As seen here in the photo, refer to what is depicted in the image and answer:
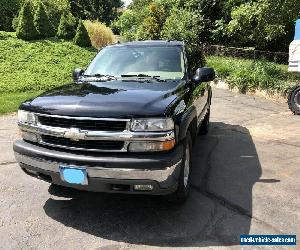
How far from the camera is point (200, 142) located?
24.0 feet

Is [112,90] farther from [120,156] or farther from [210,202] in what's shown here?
[210,202]

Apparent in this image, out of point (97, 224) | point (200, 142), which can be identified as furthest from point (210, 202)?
point (200, 142)

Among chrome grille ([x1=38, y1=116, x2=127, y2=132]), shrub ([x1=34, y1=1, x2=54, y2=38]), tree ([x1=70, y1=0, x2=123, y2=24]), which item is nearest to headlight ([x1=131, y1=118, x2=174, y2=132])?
chrome grille ([x1=38, y1=116, x2=127, y2=132])

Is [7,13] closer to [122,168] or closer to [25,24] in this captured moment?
[25,24]

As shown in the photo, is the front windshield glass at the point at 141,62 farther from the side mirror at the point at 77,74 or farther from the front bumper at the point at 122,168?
the front bumper at the point at 122,168

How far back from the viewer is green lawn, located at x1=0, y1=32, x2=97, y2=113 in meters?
12.8

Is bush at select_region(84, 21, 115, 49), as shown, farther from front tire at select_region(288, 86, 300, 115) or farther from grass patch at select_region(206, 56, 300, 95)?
front tire at select_region(288, 86, 300, 115)

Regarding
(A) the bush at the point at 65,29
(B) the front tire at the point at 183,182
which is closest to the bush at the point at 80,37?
(A) the bush at the point at 65,29

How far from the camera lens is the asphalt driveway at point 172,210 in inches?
151

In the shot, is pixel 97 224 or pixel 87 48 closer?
pixel 97 224

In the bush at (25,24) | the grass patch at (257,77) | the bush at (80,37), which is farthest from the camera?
the bush at (80,37)

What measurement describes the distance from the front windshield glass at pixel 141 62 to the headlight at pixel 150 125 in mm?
1534

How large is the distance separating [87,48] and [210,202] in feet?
54.8

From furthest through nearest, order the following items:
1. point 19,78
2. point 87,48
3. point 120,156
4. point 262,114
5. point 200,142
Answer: point 87,48, point 19,78, point 262,114, point 200,142, point 120,156
